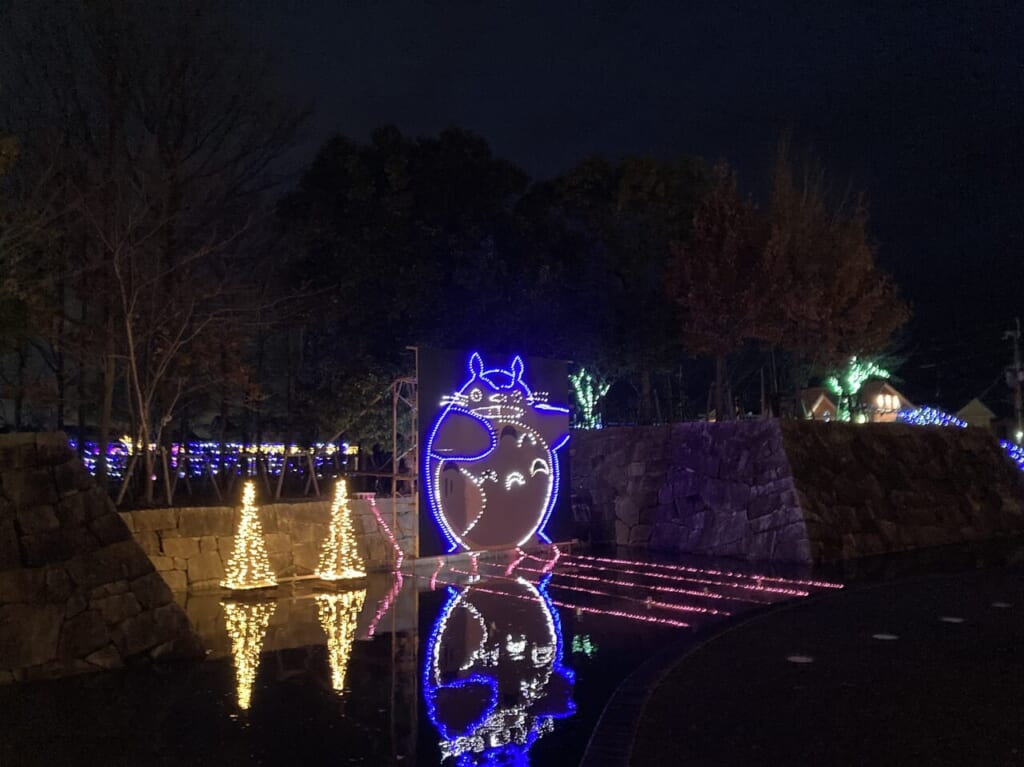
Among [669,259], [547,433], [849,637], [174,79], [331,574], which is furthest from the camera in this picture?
[669,259]

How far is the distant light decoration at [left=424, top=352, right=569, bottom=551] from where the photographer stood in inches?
485

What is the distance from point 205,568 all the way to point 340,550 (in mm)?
1604

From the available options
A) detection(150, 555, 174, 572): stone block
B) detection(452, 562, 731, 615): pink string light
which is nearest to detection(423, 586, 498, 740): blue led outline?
detection(452, 562, 731, 615): pink string light

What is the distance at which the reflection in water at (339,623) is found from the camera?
672cm

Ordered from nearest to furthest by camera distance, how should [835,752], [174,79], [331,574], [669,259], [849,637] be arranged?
1. [835,752]
2. [849,637]
3. [331,574]
4. [174,79]
5. [669,259]

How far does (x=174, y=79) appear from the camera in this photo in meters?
12.3

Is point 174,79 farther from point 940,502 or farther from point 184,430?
point 940,502

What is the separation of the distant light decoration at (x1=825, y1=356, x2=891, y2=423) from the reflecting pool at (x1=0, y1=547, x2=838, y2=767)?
32.1 feet

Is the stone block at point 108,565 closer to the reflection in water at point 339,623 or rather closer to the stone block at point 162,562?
the reflection in water at point 339,623

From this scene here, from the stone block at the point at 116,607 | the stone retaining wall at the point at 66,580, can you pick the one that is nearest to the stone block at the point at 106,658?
the stone retaining wall at the point at 66,580

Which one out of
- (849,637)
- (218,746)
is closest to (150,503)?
(218,746)

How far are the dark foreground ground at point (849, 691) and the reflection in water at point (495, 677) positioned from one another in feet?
2.17

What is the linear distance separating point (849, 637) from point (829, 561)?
214 inches

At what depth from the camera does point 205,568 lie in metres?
10.4
